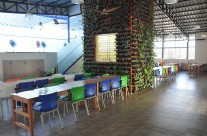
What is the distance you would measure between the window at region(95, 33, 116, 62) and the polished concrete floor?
8.35ft

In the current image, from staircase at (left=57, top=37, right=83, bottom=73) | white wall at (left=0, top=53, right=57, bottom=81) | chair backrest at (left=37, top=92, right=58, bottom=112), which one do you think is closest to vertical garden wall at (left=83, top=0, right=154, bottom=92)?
staircase at (left=57, top=37, right=83, bottom=73)

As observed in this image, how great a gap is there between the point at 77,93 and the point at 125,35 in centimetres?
371

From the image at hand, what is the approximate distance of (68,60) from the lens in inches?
460

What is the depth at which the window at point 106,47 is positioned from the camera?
25.2 feet

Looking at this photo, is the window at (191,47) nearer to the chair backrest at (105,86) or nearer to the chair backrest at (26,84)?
the chair backrest at (105,86)

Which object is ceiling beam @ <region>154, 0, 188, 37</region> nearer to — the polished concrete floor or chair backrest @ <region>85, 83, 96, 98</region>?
the polished concrete floor

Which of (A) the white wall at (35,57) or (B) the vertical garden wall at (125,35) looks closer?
(B) the vertical garden wall at (125,35)

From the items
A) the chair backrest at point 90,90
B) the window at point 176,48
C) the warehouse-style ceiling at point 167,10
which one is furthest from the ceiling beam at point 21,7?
the chair backrest at point 90,90

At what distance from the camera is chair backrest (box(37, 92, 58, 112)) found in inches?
141

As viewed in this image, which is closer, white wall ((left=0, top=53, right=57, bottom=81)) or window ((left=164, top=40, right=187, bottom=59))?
white wall ((left=0, top=53, right=57, bottom=81))

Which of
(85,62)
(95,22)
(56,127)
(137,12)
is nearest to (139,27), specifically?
(137,12)

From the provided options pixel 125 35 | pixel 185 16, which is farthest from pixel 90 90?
pixel 185 16

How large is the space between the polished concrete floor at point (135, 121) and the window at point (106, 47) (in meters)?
2.54

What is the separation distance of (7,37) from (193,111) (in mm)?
13900
